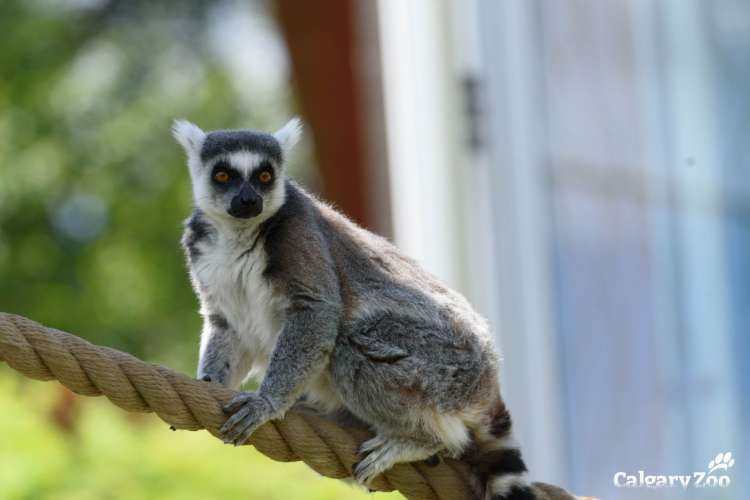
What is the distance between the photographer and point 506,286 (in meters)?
8.27

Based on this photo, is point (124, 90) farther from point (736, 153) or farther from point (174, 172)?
point (736, 153)

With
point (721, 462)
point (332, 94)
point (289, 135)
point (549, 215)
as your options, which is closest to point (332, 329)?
point (289, 135)

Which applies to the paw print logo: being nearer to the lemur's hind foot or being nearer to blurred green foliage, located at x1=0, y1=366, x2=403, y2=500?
blurred green foliage, located at x1=0, y1=366, x2=403, y2=500

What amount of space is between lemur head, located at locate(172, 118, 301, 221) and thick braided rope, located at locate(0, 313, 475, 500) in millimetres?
857

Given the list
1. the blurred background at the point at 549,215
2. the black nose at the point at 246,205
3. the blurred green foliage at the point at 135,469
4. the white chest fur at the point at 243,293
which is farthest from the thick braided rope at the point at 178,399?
the blurred background at the point at 549,215

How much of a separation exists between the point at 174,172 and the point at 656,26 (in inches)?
324

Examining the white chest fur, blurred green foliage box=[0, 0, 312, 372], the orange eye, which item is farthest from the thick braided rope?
blurred green foliage box=[0, 0, 312, 372]

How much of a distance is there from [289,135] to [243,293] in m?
0.97

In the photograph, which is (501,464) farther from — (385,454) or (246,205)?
(246,205)

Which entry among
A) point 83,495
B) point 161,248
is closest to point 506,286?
point 83,495

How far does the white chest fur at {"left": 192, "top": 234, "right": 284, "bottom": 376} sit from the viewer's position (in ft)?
15.0

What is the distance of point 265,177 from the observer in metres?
4.85

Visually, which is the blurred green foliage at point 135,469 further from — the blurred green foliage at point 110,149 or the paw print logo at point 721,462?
the blurred green foliage at point 110,149

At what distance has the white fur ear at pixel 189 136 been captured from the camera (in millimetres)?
5180
